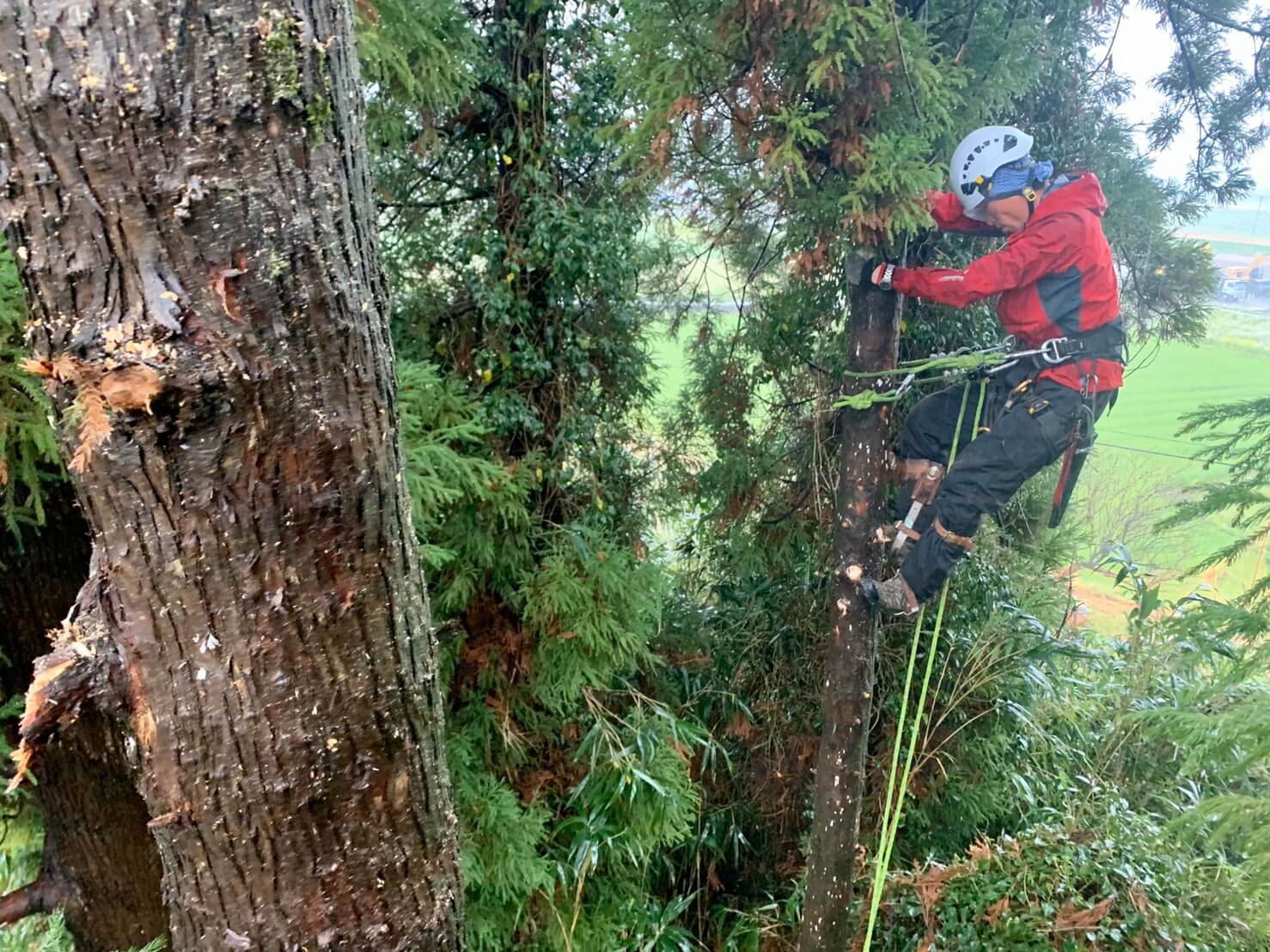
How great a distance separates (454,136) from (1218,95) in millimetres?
4547

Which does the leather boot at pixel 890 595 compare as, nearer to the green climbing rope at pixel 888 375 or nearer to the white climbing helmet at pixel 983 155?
the green climbing rope at pixel 888 375

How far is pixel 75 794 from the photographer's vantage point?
2658 mm

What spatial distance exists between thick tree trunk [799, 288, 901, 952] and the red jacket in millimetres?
360

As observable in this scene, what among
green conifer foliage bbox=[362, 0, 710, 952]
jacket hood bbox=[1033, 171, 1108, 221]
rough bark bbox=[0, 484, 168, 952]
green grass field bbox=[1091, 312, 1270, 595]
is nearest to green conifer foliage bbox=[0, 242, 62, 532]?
rough bark bbox=[0, 484, 168, 952]

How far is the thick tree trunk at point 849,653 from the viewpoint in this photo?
3201mm

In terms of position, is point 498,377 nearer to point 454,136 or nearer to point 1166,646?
point 454,136

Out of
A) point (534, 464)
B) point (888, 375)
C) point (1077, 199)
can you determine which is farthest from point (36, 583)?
point (1077, 199)

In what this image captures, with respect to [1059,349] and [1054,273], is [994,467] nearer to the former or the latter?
[1059,349]

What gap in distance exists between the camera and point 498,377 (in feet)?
12.8

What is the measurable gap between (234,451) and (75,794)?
2.50 meters

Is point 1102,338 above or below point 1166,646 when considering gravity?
above

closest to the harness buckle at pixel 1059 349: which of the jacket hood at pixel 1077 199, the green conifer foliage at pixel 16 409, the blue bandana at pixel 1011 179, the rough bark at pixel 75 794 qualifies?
the jacket hood at pixel 1077 199

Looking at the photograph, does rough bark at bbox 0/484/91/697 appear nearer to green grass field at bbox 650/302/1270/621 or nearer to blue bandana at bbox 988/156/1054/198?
blue bandana at bbox 988/156/1054/198

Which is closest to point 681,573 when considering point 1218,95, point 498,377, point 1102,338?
point 498,377
